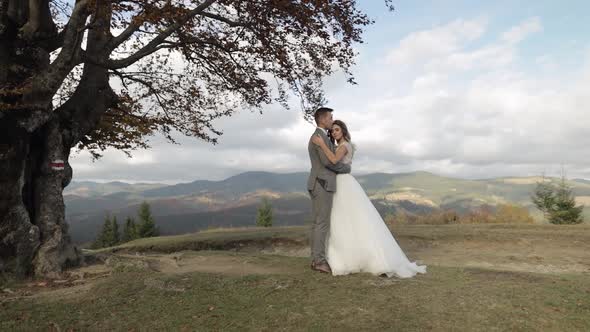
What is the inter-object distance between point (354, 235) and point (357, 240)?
11 centimetres

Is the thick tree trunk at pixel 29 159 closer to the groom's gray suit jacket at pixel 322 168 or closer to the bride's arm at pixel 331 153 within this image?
the groom's gray suit jacket at pixel 322 168

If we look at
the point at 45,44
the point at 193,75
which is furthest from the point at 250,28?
the point at 45,44

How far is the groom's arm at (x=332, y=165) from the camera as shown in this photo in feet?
25.0

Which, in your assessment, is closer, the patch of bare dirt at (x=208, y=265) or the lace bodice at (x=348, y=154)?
the lace bodice at (x=348, y=154)

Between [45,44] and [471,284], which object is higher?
[45,44]

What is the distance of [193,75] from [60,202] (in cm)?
669

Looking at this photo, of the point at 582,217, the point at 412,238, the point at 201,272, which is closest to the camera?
the point at 201,272

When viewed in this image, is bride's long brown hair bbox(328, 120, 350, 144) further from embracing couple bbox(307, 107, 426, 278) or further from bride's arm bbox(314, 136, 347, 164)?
bride's arm bbox(314, 136, 347, 164)

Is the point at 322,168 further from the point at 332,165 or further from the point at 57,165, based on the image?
the point at 57,165

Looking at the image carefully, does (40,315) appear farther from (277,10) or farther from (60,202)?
(277,10)

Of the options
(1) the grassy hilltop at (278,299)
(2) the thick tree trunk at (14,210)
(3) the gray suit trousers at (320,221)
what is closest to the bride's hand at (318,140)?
(3) the gray suit trousers at (320,221)

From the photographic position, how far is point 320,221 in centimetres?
770

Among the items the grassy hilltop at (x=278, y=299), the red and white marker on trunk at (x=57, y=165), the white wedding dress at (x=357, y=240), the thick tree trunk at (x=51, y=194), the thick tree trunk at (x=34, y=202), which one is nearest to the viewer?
the grassy hilltop at (x=278, y=299)

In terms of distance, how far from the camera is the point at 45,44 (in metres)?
9.89
